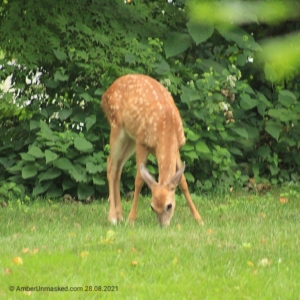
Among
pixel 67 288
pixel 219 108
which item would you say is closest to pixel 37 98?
pixel 219 108

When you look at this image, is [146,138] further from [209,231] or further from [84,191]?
[84,191]

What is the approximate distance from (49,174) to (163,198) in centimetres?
295

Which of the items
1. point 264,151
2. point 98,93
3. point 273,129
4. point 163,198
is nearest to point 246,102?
point 273,129

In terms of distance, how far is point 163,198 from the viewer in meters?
7.21

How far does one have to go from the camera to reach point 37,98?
10477 mm

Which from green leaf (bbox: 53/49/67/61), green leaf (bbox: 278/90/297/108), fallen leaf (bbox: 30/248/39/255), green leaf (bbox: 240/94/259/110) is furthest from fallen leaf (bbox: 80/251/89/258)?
green leaf (bbox: 278/90/297/108)

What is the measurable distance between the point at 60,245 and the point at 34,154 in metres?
3.76

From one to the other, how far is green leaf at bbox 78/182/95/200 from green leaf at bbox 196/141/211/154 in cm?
160

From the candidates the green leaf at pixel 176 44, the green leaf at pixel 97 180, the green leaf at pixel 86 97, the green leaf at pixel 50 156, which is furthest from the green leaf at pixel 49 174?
the green leaf at pixel 176 44

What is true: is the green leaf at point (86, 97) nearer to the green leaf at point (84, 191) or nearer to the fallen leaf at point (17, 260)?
the green leaf at point (84, 191)

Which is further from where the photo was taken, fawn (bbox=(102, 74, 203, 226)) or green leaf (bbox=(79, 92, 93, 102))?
green leaf (bbox=(79, 92, 93, 102))

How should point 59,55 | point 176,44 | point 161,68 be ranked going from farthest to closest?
point 176,44, point 161,68, point 59,55

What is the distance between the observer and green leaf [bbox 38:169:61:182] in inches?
381

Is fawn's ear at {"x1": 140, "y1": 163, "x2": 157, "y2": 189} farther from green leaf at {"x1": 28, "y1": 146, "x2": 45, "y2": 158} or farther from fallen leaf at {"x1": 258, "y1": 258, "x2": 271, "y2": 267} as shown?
green leaf at {"x1": 28, "y1": 146, "x2": 45, "y2": 158}
